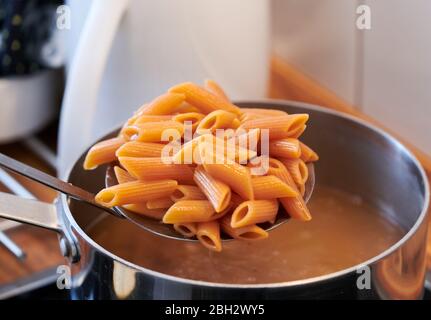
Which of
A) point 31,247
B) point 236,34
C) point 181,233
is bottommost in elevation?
point 31,247

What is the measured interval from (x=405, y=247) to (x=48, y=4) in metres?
0.68

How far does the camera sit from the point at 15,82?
1.01 m

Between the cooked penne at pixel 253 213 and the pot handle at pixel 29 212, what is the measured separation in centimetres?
16

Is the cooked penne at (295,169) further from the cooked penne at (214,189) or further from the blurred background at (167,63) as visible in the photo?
the blurred background at (167,63)

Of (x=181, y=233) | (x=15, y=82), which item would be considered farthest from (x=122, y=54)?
(x=181, y=233)

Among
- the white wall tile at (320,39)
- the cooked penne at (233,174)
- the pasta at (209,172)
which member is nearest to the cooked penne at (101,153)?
the pasta at (209,172)

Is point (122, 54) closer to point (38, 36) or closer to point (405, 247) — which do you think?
point (38, 36)

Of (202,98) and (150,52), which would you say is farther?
(150,52)

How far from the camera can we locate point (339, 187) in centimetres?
83

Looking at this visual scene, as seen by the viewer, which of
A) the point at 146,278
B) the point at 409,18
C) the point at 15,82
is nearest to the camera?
the point at 146,278

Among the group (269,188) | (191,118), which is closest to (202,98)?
(191,118)

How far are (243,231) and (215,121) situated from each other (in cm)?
10

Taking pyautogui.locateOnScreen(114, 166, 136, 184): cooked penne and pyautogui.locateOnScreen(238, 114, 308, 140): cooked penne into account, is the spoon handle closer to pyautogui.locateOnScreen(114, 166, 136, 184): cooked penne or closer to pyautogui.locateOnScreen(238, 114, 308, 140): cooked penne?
pyautogui.locateOnScreen(114, 166, 136, 184): cooked penne

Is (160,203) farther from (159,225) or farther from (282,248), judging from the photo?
(282,248)
